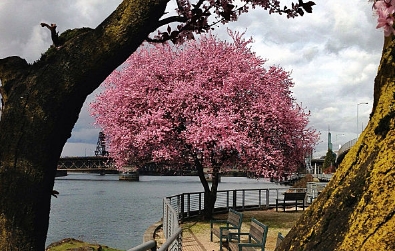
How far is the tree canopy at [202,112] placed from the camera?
862 inches

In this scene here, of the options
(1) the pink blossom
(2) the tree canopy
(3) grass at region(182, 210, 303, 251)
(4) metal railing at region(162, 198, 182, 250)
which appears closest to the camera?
(1) the pink blossom

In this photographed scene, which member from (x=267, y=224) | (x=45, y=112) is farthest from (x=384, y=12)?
(x=267, y=224)

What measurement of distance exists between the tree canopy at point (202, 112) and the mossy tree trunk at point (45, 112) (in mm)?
17116

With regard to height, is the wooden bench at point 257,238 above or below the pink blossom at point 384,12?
below

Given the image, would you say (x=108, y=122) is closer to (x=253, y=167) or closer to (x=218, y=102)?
(x=218, y=102)

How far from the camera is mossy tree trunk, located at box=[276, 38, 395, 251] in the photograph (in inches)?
93.4

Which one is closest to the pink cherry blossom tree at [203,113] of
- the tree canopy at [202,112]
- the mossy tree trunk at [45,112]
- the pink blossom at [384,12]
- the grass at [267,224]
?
the tree canopy at [202,112]

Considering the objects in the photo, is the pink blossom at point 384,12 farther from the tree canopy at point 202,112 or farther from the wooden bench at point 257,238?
the tree canopy at point 202,112

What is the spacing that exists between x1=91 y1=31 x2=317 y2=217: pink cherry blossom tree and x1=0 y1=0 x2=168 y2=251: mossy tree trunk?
55.8 feet

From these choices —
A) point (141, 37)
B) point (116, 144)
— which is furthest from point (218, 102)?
point (141, 37)

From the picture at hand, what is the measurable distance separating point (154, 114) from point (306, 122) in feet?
26.6

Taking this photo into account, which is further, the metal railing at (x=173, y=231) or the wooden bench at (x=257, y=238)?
the wooden bench at (x=257, y=238)

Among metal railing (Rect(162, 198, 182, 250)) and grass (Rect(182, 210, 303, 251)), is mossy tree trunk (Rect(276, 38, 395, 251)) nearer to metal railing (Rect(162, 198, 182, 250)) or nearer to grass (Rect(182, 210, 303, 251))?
metal railing (Rect(162, 198, 182, 250))

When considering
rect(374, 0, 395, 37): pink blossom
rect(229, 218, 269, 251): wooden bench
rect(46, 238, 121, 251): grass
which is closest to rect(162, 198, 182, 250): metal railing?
rect(229, 218, 269, 251): wooden bench
